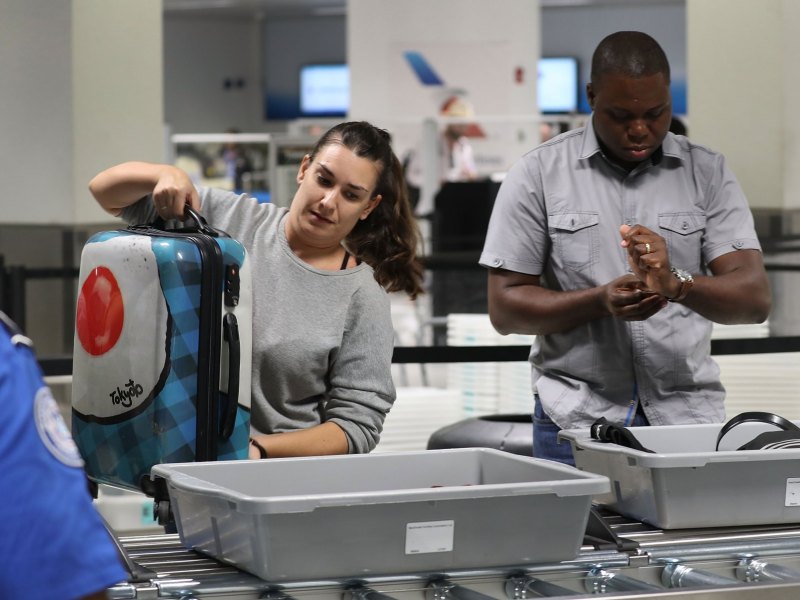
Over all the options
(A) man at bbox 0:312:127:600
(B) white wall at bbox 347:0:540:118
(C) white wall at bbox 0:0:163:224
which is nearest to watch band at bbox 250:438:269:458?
(A) man at bbox 0:312:127:600

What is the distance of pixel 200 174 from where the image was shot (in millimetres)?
17922

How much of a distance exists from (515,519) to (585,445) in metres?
0.37

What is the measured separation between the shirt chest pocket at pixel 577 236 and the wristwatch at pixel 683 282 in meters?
0.23

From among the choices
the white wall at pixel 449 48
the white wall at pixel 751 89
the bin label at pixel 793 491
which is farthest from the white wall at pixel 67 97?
the white wall at pixel 449 48

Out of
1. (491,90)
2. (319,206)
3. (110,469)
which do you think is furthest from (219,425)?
(491,90)

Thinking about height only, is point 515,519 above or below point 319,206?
below

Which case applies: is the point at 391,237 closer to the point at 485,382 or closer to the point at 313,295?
the point at 313,295

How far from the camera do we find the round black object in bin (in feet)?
10.5

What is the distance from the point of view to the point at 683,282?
2.16m

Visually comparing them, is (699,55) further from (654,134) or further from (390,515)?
(390,515)

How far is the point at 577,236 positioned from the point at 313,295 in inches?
22.7

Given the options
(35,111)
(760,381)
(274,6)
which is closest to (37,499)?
(760,381)

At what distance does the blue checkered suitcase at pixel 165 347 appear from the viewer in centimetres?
182

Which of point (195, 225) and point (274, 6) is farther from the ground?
point (274, 6)
